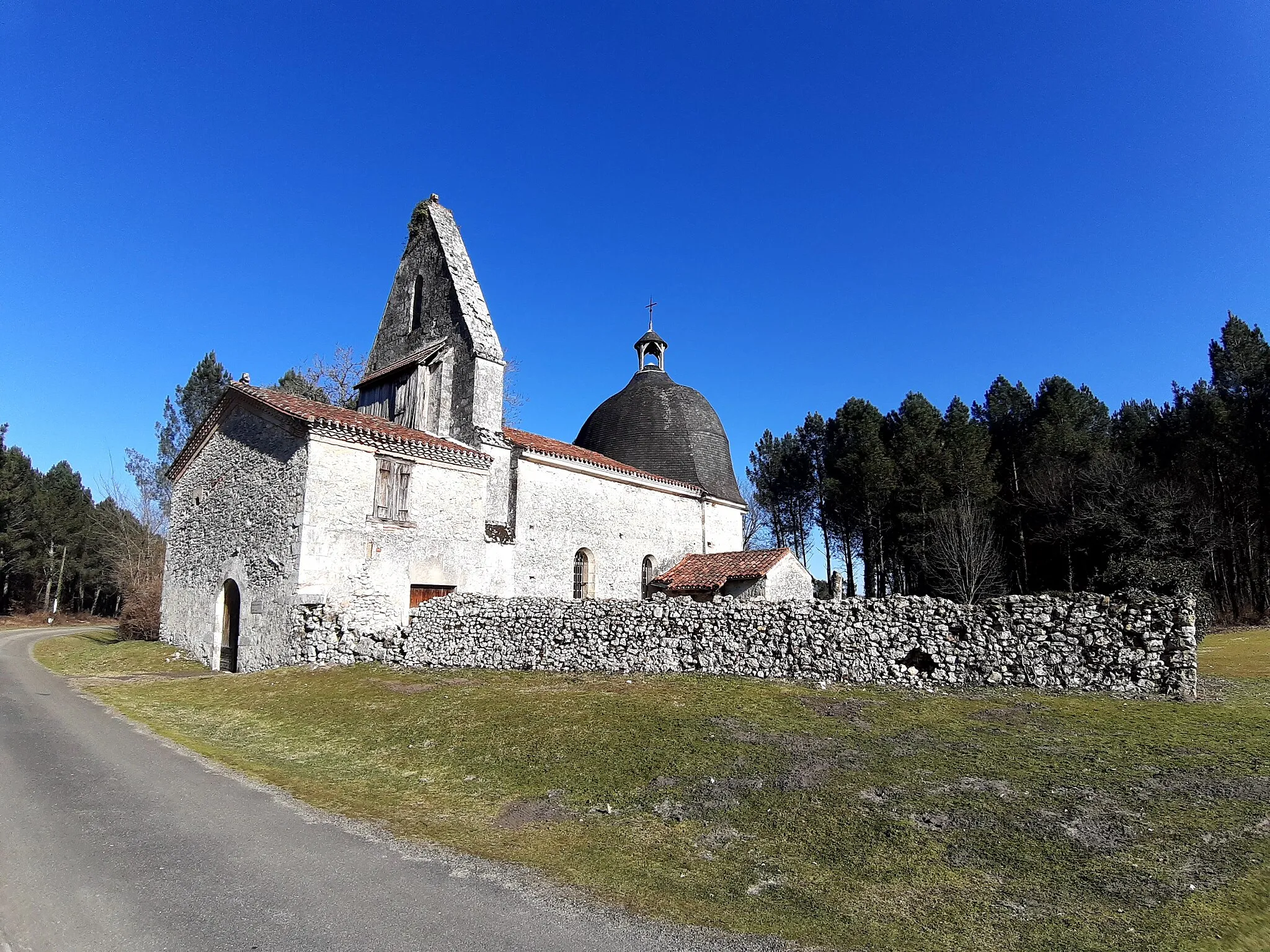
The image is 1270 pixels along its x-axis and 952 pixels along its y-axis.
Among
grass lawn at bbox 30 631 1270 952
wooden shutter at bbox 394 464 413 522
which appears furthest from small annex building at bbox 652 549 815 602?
wooden shutter at bbox 394 464 413 522

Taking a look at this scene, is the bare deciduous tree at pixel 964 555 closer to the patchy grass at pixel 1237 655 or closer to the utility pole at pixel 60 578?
the patchy grass at pixel 1237 655

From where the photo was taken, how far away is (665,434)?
97.9 feet

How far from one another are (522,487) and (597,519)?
3470mm

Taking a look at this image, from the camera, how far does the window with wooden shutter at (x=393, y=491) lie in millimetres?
18516

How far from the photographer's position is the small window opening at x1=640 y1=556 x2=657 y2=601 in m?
25.9

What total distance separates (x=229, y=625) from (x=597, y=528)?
1171cm

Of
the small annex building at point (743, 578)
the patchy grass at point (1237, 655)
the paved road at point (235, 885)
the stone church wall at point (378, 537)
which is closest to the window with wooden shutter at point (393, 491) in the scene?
the stone church wall at point (378, 537)

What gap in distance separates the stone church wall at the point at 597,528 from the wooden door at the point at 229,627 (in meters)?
8.03

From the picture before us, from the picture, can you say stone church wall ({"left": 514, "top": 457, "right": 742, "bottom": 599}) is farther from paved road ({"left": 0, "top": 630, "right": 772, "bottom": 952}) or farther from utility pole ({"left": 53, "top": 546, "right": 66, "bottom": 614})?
utility pole ({"left": 53, "top": 546, "right": 66, "bottom": 614})

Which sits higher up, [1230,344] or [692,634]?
[1230,344]

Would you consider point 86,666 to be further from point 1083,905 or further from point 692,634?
point 1083,905

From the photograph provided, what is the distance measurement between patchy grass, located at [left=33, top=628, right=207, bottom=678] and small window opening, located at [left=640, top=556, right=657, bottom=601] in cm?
1431

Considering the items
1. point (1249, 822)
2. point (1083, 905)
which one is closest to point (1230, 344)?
point (1249, 822)

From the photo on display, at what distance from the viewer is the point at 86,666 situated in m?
19.1
